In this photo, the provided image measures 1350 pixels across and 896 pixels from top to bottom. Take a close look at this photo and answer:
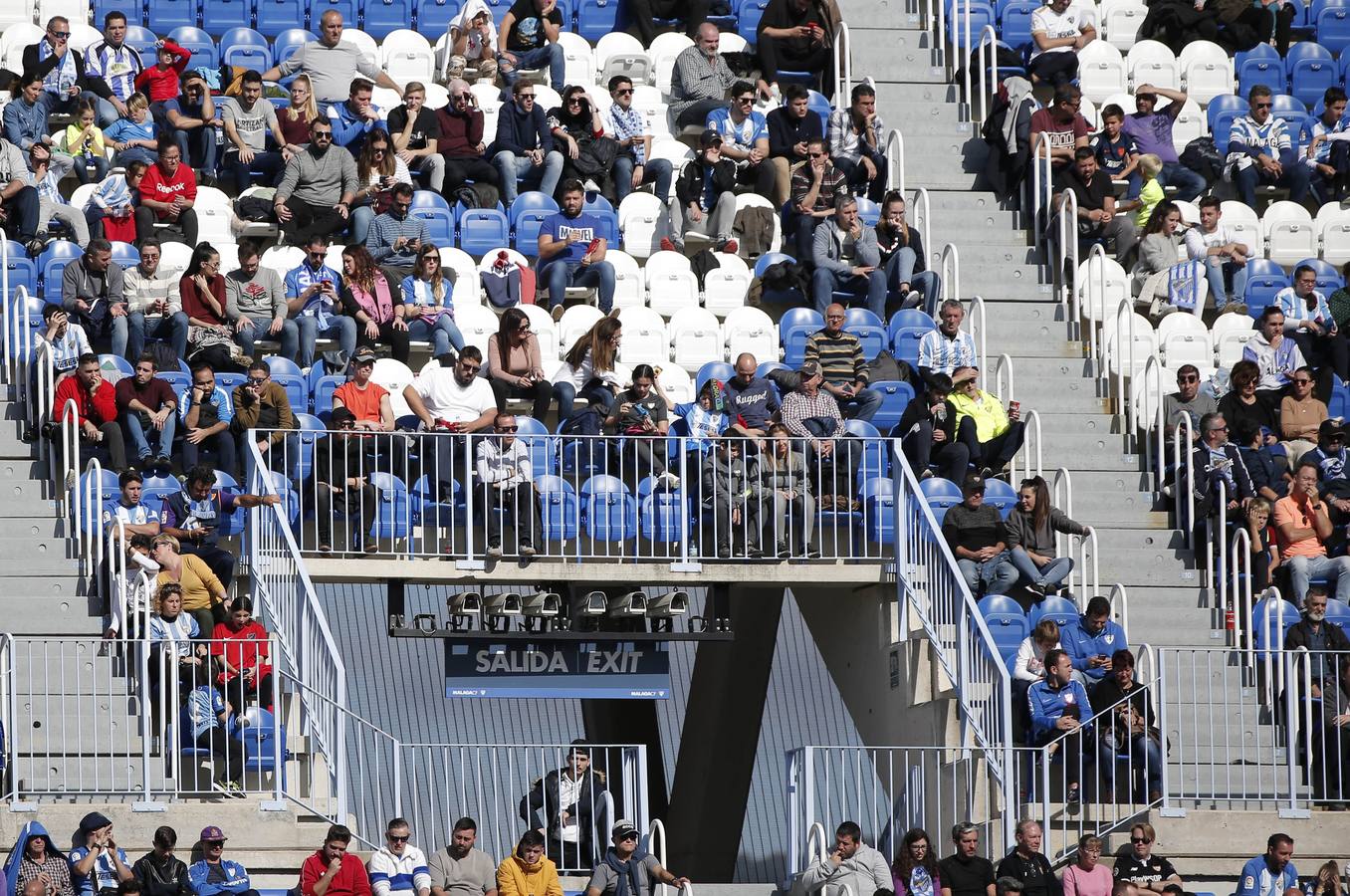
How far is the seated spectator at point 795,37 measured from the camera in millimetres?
23562

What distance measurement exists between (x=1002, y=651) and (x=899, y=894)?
8.76 ft

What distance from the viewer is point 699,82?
2302 cm

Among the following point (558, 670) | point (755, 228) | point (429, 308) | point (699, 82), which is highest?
point (699, 82)

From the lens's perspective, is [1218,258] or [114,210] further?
[1218,258]

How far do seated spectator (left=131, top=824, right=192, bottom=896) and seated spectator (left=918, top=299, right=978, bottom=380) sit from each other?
24.7ft

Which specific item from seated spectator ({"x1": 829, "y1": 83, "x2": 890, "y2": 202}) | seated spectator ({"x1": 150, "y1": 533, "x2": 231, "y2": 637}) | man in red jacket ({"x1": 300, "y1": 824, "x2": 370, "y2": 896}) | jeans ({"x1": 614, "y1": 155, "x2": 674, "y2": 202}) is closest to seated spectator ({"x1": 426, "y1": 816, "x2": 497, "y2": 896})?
man in red jacket ({"x1": 300, "y1": 824, "x2": 370, "y2": 896})

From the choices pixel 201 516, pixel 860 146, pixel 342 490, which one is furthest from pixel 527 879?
pixel 860 146

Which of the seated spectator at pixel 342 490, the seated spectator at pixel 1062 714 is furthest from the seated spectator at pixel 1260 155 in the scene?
the seated spectator at pixel 342 490

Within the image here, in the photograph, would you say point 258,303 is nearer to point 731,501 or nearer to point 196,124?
point 196,124

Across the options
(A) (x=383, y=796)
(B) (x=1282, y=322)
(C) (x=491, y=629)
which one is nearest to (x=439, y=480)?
(C) (x=491, y=629)

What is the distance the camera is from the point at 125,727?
16688 millimetres

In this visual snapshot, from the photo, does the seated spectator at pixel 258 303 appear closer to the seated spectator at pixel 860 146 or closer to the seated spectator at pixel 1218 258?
the seated spectator at pixel 860 146

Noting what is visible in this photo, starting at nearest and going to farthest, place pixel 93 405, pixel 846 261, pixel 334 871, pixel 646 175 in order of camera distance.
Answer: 1. pixel 334 871
2. pixel 93 405
3. pixel 846 261
4. pixel 646 175

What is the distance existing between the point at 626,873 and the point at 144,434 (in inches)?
196
